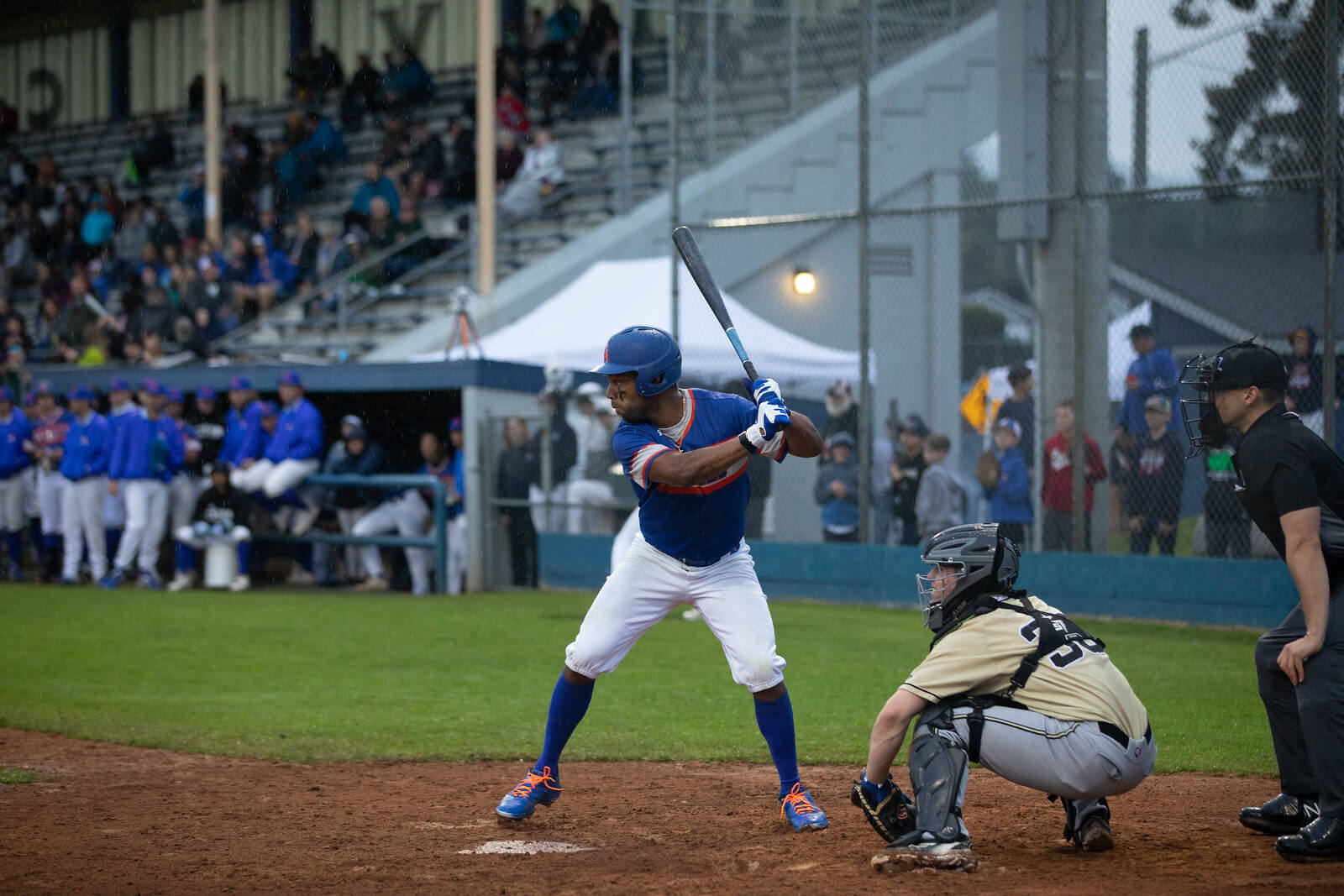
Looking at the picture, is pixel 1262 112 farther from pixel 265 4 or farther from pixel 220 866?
pixel 265 4

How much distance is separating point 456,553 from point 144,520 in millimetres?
3348

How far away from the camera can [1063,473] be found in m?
11.1

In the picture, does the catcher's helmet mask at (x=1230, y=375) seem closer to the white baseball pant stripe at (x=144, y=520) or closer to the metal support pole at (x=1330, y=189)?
the metal support pole at (x=1330, y=189)

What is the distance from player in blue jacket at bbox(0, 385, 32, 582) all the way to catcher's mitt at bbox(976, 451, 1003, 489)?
1044cm

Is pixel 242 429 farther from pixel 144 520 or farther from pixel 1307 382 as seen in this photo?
pixel 1307 382

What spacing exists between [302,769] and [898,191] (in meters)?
10.4

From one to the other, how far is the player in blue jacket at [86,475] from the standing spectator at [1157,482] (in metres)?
10.3

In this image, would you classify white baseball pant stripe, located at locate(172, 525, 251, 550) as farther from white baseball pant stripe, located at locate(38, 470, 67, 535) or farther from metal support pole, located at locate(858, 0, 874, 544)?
metal support pole, located at locate(858, 0, 874, 544)

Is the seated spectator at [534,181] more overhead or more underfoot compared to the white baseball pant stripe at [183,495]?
more overhead

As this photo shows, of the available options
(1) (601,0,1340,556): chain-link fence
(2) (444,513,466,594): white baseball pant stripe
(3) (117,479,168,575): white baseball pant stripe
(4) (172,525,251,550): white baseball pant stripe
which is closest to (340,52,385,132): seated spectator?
(1) (601,0,1340,556): chain-link fence

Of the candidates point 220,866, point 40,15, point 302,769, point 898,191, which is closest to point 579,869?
point 220,866

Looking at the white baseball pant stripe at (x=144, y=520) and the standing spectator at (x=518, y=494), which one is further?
the white baseball pant stripe at (x=144, y=520)

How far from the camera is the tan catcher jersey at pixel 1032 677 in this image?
4.16 meters

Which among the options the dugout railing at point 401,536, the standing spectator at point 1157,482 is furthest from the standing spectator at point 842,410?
the dugout railing at point 401,536
